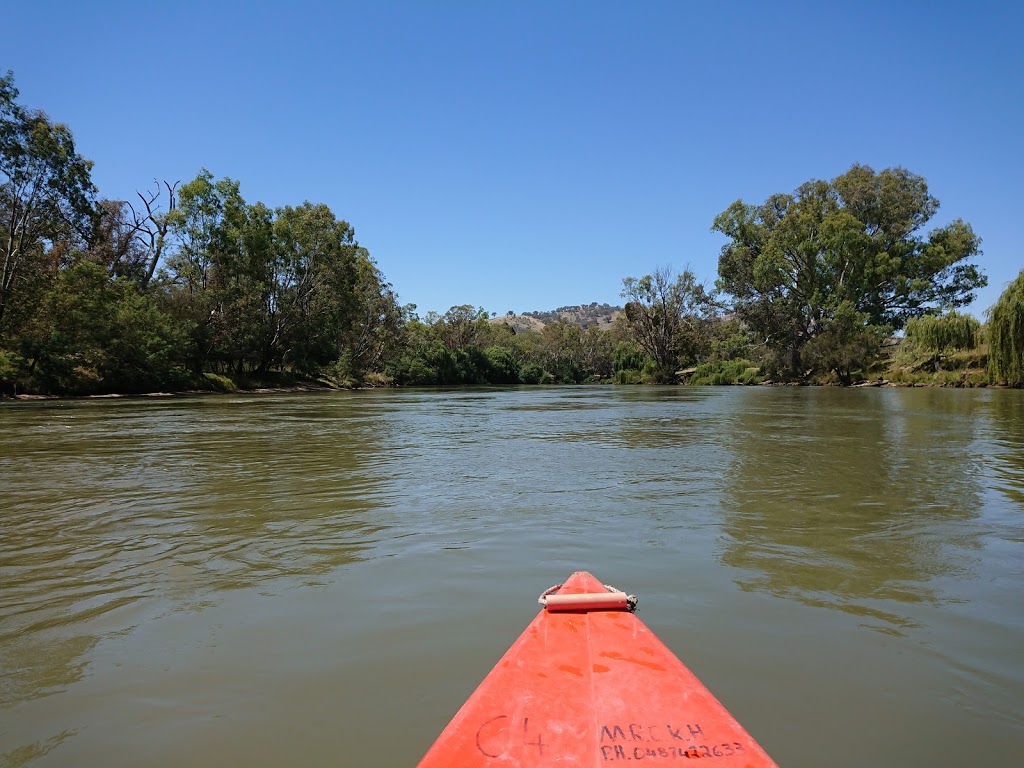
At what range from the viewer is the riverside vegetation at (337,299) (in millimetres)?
27969

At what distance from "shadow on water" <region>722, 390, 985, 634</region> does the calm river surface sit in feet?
0.11

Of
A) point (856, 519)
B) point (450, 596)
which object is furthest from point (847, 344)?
point (450, 596)

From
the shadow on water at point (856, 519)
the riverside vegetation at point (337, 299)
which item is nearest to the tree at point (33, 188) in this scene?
the riverside vegetation at point (337, 299)

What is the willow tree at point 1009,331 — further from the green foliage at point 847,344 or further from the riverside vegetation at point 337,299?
the green foliage at point 847,344

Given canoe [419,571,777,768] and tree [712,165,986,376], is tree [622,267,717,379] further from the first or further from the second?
canoe [419,571,777,768]

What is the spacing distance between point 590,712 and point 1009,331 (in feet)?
103

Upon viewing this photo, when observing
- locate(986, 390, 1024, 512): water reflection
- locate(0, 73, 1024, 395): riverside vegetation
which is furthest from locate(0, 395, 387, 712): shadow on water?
locate(0, 73, 1024, 395): riverside vegetation

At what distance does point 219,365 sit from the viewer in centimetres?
4659

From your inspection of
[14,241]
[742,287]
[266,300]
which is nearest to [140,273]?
[266,300]

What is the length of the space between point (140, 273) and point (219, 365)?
8.44m

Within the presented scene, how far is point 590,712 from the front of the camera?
1.82 m

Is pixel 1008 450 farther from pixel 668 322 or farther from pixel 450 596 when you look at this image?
pixel 668 322

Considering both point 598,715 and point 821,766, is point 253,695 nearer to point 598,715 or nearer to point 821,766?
point 598,715

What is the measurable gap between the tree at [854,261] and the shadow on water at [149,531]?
4443 centimetres
